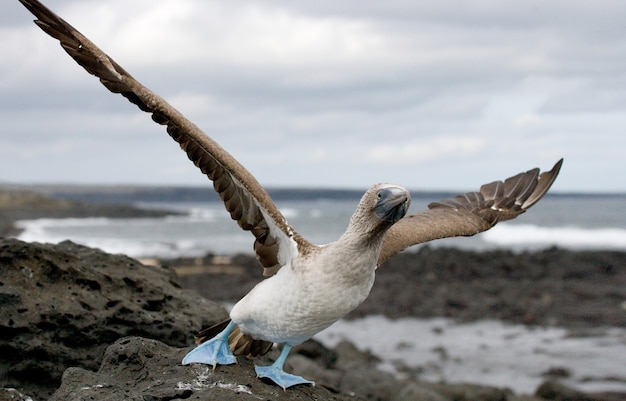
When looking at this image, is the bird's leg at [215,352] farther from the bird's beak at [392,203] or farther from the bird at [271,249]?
the bird's beak at [392,203]

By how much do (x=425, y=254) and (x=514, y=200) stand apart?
73.1 ft

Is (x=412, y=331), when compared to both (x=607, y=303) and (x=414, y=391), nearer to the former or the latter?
(x=607, y=303)

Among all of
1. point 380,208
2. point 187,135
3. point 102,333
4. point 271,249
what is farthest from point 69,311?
point 380,208

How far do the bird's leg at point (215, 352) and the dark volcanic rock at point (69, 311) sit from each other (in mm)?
927

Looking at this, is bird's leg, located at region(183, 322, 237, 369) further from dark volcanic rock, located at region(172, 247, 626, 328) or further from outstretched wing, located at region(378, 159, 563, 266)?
dark volcanic rock, located at region(172, 247, 626, 328)

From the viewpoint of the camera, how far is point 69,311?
229 inches

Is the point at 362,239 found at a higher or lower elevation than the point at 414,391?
higher

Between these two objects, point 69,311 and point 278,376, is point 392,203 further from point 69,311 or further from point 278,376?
point 69,311

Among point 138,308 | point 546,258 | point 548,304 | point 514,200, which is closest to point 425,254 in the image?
point 546,258

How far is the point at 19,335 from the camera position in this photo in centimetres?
567

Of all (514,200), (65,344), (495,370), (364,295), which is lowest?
(495,370)

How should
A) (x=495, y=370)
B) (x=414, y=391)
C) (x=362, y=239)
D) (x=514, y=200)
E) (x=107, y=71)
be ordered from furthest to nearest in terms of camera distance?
(x=495, y=370) → (x=414, y=391) → (x=514, y=200) → (x=107, y=71) → (x=362, y=239)

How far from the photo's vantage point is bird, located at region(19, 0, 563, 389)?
472 cm

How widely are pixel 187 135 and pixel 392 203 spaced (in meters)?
1.54
